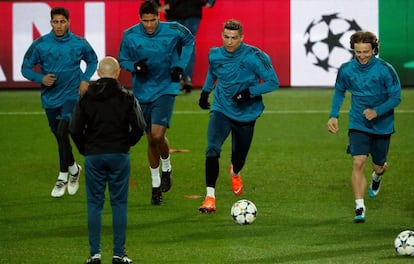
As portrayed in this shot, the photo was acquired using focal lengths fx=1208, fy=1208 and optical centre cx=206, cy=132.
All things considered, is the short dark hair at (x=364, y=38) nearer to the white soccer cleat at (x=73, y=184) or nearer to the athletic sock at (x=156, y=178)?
the athletic sock at (x=156, y=178)

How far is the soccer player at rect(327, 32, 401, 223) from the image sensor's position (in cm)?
1270

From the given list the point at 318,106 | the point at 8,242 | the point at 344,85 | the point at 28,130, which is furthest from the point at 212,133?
the point at 318,106

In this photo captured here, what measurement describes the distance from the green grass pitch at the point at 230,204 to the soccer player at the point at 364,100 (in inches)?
24.9

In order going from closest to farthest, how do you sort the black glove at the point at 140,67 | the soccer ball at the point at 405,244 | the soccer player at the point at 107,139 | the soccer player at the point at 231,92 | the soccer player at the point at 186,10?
the soccer player at the point at 107,139 < the soccer ball at the point at 405,244 < the soccer player at the point at 231,92 < the black glove at the point at 140,67 < the soccer player at the point at 186,10

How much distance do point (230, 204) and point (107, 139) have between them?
12.3ft

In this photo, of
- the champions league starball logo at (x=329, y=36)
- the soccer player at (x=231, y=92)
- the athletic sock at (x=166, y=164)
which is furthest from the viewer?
the champions league starball logo at (x=329, y=36)

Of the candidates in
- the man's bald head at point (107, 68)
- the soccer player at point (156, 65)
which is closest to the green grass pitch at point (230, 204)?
the soccer player at point (156, 65)

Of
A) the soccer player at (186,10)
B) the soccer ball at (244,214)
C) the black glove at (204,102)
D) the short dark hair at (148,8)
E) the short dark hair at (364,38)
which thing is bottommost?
the soccer ball at (244,214)

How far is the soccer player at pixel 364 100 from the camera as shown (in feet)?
41.7

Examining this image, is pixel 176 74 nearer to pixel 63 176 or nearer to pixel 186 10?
pixel 63 176

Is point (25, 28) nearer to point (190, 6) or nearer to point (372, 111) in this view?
point (190, 6)

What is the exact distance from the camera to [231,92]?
13445 millimetres

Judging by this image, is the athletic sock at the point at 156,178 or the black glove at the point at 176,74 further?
the athletic sock at the point at 156,178

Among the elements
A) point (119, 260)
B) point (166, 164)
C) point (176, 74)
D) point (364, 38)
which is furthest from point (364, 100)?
point (119, 260)
